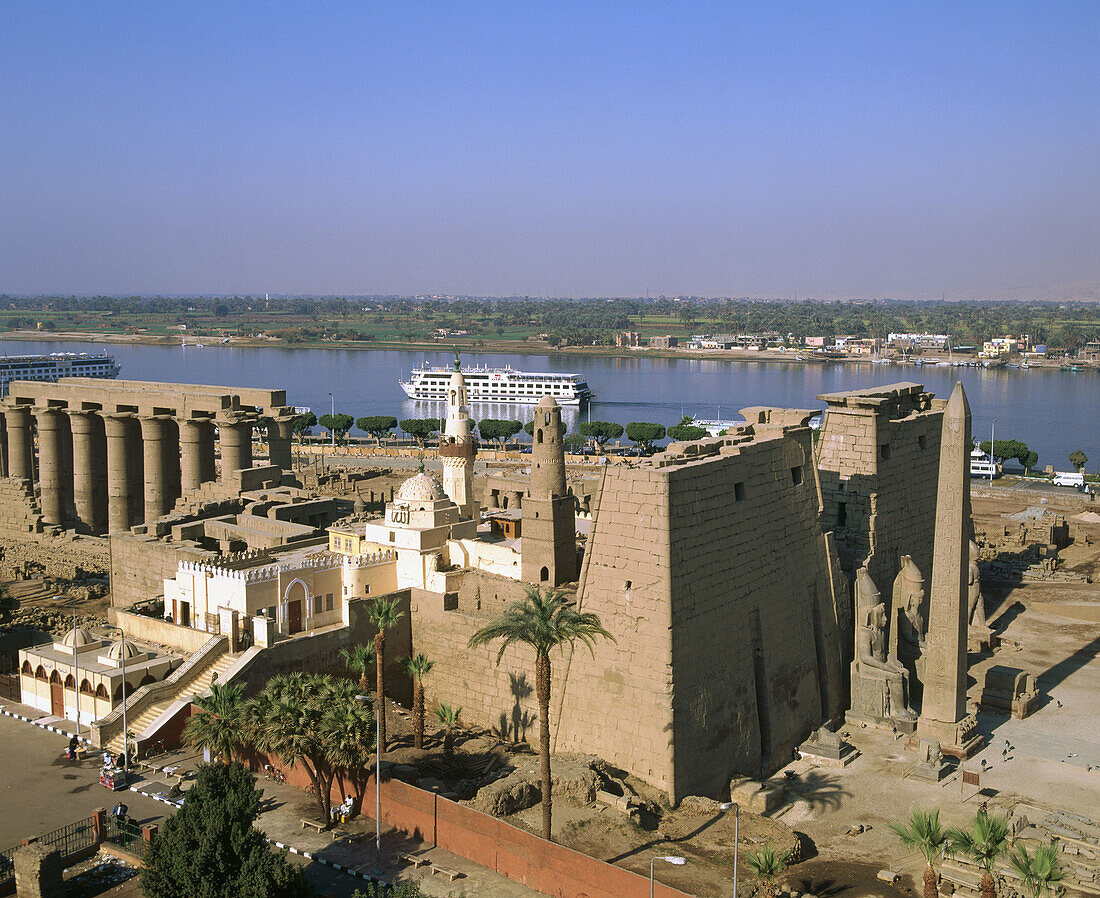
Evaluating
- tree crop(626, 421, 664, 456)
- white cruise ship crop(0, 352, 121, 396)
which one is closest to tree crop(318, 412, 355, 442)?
tree crop(626, 421, 664, 456)

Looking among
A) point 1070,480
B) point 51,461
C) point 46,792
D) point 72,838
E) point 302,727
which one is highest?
point 51,461

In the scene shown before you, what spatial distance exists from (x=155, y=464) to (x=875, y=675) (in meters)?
27.4

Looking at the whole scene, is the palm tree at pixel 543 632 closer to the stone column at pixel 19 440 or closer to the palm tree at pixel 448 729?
the palm tree at pixel 448 729

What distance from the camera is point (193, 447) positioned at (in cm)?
4091

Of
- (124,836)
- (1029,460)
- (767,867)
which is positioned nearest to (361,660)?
(124,836)

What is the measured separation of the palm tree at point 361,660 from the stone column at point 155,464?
17305 mm

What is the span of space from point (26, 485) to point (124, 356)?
503ft

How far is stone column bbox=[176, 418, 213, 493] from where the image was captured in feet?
134

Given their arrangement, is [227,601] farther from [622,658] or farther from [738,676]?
[738,676]

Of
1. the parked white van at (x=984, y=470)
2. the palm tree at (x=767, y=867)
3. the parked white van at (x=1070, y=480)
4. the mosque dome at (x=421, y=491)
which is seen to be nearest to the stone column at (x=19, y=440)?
the mosque dome at (x=421, y=491)

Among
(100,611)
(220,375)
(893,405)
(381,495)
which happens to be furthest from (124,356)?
(893,405)

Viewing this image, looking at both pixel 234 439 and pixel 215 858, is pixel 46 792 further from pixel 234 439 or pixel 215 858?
pixel 234 439

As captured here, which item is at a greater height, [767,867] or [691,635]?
[691,635]

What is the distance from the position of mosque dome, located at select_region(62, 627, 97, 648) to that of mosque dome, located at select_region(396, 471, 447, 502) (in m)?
8.47
